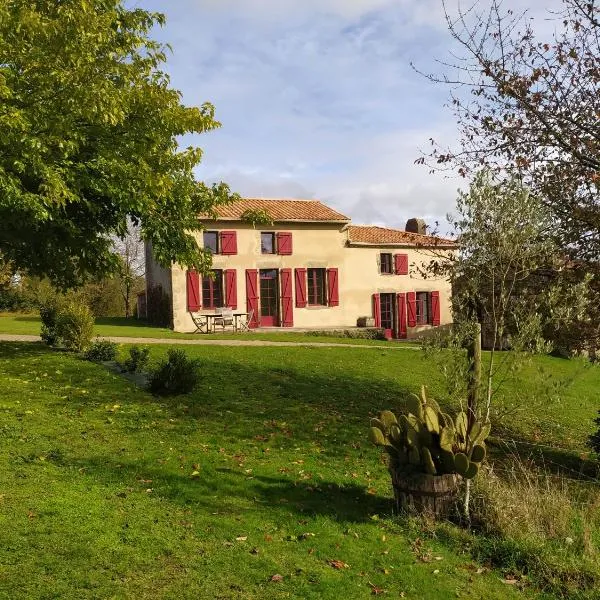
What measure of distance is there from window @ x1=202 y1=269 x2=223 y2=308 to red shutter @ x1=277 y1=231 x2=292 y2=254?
2.89m

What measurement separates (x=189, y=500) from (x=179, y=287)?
1785cm

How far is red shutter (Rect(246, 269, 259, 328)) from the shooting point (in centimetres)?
2336

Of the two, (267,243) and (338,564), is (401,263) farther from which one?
(338,564)

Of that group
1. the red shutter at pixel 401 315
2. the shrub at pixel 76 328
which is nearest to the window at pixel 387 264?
the red shutter at pixel 401 315

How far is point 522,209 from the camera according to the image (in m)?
5.46

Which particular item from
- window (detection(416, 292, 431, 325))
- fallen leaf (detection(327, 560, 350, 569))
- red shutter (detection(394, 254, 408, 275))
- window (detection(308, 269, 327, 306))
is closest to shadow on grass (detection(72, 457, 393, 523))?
fallen leaf (detection(327, 560, 350, 569))

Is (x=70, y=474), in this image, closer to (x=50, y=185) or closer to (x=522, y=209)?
(x=50, y=185)

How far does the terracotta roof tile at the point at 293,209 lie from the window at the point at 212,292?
10.0 feet

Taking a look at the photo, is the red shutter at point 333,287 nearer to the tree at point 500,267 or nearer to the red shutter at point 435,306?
the red shutter at point 435,306

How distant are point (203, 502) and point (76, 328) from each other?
8.21 m

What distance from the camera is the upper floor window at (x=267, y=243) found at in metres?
23.9

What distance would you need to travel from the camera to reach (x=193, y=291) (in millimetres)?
22203

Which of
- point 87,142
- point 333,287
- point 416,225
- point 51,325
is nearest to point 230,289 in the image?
point 333,287

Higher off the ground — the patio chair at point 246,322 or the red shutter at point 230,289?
the red shutter at point 230,289
